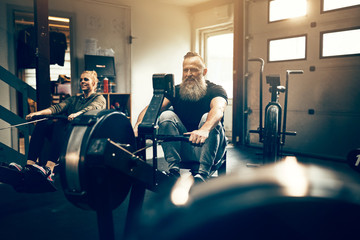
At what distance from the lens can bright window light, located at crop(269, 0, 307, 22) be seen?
178 inches

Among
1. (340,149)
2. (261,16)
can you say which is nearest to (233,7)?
(261,16)

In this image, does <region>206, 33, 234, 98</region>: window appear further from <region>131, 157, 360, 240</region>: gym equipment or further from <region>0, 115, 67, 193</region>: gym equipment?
<region>131, 157, 360, 240</region>: gym equipment

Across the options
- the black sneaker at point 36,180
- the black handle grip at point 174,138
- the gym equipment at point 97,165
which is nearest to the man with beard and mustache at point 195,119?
the black handle grip at point 174,138

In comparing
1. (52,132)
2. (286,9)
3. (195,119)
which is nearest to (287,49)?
(286,9)

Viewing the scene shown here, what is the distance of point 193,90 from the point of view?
261 cm

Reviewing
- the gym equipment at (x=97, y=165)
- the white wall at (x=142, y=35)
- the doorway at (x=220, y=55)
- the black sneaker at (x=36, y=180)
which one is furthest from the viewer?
the doorway at (x=220, y=55)

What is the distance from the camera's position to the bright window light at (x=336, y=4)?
4.02 m

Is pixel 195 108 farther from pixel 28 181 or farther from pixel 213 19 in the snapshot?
pixel 213 19

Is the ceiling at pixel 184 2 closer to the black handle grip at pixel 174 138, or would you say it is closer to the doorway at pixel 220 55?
the doorway at pixel 220 55

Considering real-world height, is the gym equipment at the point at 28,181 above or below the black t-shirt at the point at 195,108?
below

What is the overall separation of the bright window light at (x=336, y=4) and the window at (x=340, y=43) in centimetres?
32

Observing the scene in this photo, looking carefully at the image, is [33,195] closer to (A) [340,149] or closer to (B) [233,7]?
(A) [340,149]

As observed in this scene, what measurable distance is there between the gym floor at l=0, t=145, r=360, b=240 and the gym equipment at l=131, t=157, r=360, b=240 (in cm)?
148

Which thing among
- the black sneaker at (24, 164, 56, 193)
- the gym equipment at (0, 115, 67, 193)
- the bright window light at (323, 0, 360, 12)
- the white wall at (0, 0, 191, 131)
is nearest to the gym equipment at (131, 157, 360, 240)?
the gym equipment at (0, 115, 67, 193)
